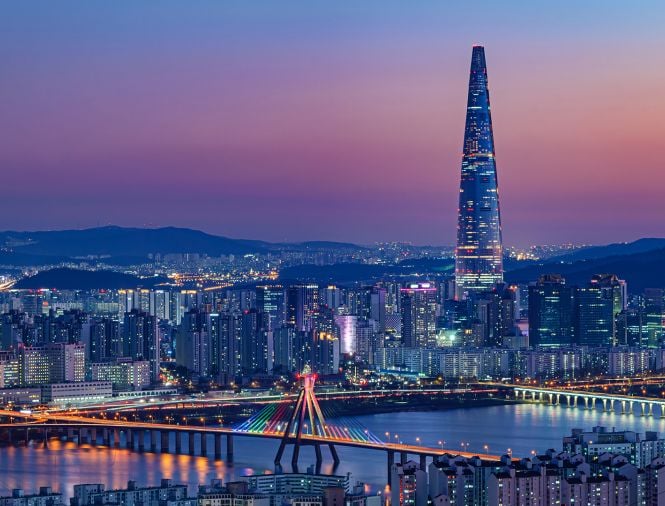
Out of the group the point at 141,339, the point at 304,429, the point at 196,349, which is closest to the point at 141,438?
the point at 304,429

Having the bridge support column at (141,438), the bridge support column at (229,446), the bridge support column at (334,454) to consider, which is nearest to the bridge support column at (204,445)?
the bridge support column at (229,446)

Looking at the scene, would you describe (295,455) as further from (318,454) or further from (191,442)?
(191,442)

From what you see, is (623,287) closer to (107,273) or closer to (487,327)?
(487,327)

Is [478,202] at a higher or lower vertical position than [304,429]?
higher

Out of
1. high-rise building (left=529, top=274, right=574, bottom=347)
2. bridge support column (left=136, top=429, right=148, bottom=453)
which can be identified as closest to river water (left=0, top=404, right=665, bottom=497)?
bridge support column (left=136, top=429, right=148, bottom=453)

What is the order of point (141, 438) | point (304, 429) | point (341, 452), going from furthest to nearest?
1. point (141, 438)
2. point (304, 429)
3. point (341, 452)

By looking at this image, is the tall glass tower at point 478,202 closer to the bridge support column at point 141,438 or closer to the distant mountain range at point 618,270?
the distant mountain range at point 618,270
